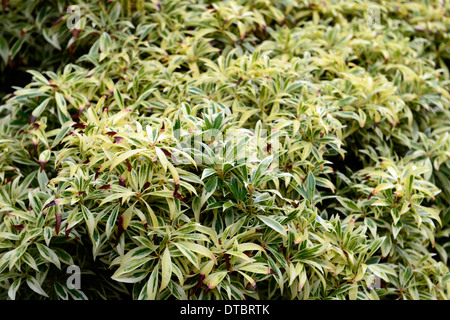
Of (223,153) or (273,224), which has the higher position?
(223,153)

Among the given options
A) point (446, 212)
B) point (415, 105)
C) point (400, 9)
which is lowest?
point (446, 212)

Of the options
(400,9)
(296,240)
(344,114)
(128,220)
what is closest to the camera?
(128,220)

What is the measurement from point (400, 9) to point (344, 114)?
1417 millimetres

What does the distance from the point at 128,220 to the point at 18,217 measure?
0.52 m

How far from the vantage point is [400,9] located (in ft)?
11.4

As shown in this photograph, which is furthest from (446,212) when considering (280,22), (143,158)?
(143,158)

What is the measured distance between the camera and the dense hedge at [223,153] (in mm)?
1876

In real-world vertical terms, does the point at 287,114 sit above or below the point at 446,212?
above

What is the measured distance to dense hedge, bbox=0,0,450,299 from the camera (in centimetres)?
188

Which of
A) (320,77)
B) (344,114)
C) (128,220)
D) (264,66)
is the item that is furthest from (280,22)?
(128,220)

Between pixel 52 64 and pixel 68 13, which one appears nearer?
pixel 68 13

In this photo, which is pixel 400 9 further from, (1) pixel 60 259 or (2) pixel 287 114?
(1) pixel 60 259

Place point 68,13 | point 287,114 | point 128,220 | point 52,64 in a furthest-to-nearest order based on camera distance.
Answer: point 52,64 < point 68,13 < point 287,114 < point 128,220

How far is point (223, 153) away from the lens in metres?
1.94
